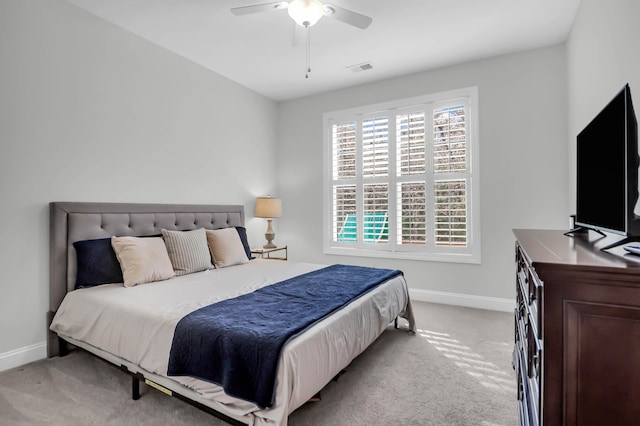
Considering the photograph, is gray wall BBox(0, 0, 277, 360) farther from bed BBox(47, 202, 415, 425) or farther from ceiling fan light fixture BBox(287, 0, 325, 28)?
ceiling fan light fixture BBox(287, 0, 325, 28)

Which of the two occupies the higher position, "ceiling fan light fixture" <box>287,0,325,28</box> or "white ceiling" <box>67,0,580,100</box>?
"white ceiling" <box>67,0,580,100</box>

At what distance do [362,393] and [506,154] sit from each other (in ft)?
9.73

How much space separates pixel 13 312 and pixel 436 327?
3515mm

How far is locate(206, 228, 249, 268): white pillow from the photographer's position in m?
3.43

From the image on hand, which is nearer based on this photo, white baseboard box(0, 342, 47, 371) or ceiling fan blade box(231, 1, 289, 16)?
ceiling fan blade box(231, 1, 289, 16)

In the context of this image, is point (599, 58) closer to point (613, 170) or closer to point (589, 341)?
point (613, 170)

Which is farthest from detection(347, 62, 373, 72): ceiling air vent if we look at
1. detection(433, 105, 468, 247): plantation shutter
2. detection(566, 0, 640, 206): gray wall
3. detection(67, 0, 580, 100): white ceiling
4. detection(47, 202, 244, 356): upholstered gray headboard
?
detection(47, 202, 244, 356): upholstered gray headboard

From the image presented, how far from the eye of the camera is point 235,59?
12.1ft

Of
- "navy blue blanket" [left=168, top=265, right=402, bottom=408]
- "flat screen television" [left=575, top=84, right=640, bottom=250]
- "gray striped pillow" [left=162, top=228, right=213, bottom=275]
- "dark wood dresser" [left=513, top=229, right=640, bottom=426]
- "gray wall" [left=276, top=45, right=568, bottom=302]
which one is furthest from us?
"gray wall" [left=276, top=45, right=568, bottom=302]

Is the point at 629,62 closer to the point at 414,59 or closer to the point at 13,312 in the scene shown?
the point at 414,59

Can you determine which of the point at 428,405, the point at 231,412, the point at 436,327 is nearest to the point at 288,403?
the point at 231,412

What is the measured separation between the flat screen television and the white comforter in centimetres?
133

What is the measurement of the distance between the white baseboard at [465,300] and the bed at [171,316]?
1122 millimetres

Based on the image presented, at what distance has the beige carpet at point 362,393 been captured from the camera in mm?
1835
